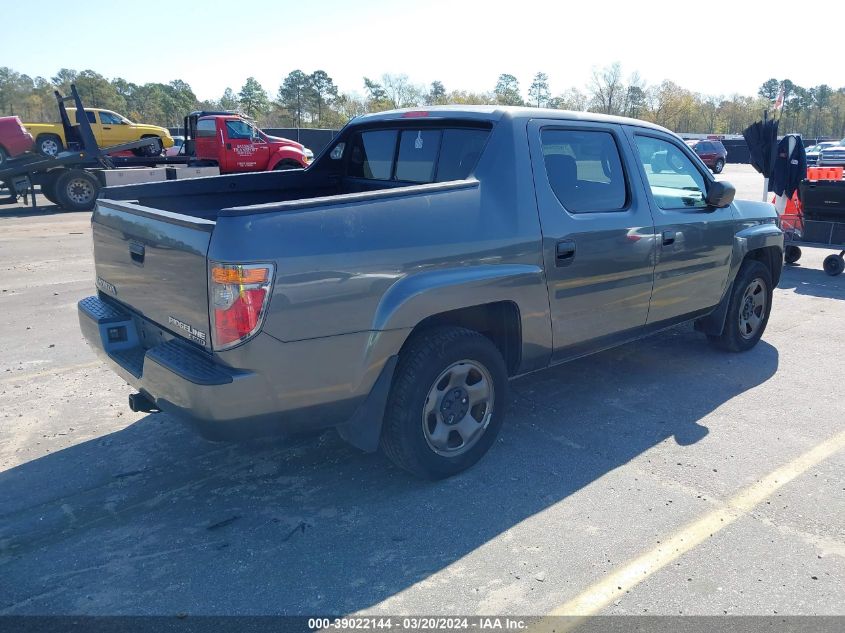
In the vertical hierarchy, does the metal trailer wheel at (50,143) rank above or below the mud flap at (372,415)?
above

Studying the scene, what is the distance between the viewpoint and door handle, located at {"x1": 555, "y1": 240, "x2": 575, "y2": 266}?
3.79m

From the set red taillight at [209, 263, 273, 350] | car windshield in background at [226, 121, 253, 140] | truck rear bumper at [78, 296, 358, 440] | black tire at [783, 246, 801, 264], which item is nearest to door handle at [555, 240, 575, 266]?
truck rear bumper at [78, 296, 358, 440]

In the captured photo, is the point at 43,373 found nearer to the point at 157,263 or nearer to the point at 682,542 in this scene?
the point at 157,263

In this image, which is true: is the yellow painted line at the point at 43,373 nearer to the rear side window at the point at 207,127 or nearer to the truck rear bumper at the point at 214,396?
the truck rear bumper at the point at 214,396

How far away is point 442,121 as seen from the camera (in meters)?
4.09

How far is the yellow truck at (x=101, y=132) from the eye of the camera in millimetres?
22109

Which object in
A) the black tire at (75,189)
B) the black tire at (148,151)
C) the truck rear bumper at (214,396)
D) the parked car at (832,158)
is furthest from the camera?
the parked car at (832,158)

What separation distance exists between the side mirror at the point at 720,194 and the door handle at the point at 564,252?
164 cm

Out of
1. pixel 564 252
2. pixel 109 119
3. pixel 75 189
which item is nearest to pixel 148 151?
pixel 109 119

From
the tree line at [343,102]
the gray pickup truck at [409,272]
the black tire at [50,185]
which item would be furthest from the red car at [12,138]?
the tree line at [343,102]

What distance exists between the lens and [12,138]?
55.9ft

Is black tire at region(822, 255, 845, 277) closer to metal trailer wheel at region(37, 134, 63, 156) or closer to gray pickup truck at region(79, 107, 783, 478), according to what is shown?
gray pickup truck at region(79, 107, 783, 478)

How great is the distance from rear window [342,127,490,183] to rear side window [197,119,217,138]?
53.9 feet

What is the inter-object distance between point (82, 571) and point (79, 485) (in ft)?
2.70
